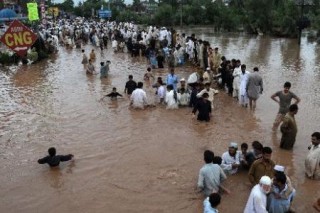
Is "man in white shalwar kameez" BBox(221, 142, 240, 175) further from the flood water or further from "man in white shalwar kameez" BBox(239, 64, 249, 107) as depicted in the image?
"man in white shalwar kameez" BBox(239, 64, 249, 107)

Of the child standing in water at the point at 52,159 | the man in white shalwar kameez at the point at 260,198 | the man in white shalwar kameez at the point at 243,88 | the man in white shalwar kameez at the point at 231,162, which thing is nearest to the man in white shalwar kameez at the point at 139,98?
the man in white shalwar kameez at the point at 243,88

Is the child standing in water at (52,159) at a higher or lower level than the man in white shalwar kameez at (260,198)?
lower

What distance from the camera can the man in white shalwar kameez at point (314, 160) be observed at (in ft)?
25.2

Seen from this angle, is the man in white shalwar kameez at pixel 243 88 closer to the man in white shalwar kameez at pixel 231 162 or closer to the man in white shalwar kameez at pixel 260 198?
the man in white shalwar kameez at pixel 231 162

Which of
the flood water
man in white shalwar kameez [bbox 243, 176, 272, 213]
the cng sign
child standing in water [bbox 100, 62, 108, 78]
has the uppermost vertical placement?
the cng sign

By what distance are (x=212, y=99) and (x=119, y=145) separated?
11.6 ft

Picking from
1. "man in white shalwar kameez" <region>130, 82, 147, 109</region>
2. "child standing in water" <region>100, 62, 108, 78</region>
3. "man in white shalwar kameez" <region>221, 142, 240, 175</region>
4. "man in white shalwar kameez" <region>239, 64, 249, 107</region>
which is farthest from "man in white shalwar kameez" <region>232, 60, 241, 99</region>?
"child standing in water" <region>100, 62, 108, 78</region>

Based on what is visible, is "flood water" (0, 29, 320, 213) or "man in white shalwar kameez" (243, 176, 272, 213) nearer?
"man in white shalwar kameez" (243, 176, 272, 213)

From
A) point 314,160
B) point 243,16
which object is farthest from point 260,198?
point 243,16

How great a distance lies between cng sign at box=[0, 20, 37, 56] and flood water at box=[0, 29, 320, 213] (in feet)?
5.23

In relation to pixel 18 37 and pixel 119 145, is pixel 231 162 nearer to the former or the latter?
pixel 119 145

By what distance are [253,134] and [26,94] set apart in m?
8.88

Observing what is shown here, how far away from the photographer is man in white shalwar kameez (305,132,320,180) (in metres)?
7.67

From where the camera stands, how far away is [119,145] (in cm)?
998
